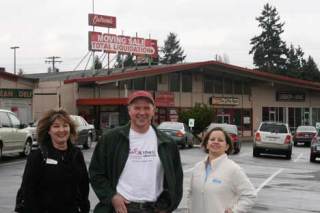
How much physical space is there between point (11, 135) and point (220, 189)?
638 inches

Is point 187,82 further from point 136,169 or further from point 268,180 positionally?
point 136,169

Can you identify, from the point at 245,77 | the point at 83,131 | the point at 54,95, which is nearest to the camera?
the point at 83,131

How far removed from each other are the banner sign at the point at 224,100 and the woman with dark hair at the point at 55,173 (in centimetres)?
4962

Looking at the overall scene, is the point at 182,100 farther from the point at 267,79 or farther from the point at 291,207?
the point at 291,207

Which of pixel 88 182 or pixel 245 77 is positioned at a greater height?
pixel 245 77

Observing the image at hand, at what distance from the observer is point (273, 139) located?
89.9ft

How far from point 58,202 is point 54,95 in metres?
38.8

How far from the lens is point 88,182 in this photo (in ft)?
15.8

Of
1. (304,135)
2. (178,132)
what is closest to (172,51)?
(304,135)

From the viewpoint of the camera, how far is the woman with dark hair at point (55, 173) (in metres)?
4.59

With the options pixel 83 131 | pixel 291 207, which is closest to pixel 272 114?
pixel 83 131

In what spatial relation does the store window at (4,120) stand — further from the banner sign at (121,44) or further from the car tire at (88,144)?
the banner sign at (121,44)

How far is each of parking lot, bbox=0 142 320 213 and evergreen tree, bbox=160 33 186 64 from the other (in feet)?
332

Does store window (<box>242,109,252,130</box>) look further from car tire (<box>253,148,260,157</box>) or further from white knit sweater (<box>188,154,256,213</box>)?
white knit sweater (<box>188,154,256,213</box>)
